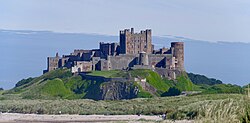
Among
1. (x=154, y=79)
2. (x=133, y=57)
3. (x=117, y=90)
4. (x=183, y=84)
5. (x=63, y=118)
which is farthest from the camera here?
(x=133, y=57)

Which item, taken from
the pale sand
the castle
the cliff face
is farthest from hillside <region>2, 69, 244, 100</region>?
the pale sand

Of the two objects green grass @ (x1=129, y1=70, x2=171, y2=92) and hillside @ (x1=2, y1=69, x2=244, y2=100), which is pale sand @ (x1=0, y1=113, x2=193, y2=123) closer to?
hillside @ (x1=2, y1=69, x2=244, y2=100)

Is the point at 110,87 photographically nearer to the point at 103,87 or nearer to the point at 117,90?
the point at 103,87

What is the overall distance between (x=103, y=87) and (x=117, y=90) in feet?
4.20

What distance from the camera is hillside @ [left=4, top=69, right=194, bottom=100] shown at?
52.0 meters

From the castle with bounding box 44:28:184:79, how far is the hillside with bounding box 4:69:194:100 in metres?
1.43

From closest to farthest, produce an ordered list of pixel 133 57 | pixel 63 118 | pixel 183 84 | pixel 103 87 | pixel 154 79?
1. pixel 63 118
2. pixel 103 87
3. pixel 154 79
4. pixel 183 84
5. pixel 133 57

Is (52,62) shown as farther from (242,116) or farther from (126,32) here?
(242,116)

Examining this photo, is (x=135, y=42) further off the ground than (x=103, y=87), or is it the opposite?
(x=135, y=42)

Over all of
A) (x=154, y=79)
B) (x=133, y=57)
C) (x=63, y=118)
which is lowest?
(x=63, y=118)

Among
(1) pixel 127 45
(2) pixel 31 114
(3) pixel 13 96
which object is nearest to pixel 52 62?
(1) pixel 127 45

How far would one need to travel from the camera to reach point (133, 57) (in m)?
60.1

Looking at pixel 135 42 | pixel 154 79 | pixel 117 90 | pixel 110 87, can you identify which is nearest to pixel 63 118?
pixel 117 90

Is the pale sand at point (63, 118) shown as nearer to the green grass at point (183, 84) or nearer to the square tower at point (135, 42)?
Answer: the green grass at point (183, 84)
